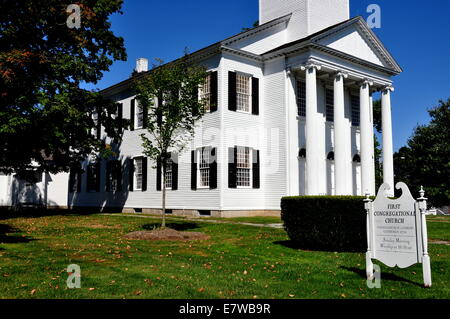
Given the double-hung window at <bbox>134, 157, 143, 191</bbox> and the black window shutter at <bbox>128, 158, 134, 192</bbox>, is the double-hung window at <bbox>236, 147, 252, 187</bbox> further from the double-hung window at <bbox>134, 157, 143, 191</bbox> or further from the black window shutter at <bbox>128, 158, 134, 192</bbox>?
the black window shutter at <bbox>128, 158, 134, 192</bbox>

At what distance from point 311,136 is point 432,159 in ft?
74.6

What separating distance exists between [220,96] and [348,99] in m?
9.21

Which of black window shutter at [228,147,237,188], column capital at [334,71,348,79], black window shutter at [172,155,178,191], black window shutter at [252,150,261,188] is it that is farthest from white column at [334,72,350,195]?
black window shutter at [172,155,178,191]

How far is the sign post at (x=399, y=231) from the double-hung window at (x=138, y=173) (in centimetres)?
2126

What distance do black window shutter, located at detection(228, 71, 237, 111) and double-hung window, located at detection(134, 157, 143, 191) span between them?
8280mm

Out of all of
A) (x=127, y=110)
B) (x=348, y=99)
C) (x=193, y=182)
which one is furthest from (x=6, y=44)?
(x=348, y=99)

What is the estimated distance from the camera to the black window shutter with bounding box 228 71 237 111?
21938 mm

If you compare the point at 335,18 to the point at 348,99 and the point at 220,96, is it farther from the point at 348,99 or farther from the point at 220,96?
the point at 220,96

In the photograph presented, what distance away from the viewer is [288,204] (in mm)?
11312

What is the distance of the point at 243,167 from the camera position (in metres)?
22.4

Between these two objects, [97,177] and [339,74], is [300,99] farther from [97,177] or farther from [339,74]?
[97,177]

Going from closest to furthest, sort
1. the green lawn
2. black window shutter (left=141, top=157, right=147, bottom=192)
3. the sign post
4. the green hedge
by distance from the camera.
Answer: the green lawn
the sign post
the green hedge
black window shutter (left=141, top=157, right=147, bottom=192)

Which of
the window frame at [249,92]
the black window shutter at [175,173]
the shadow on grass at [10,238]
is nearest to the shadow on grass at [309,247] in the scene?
the shadow on grass at [10,238]
